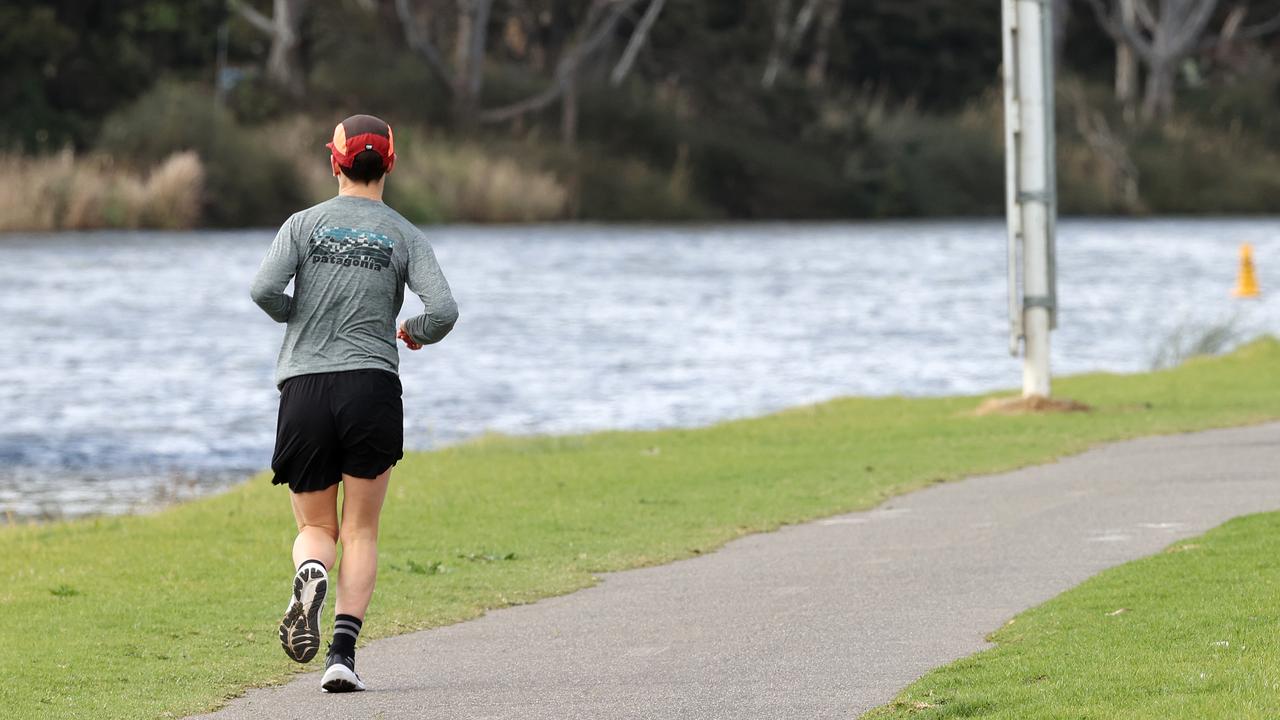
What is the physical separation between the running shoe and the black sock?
21mm

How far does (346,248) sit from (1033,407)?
1271cm

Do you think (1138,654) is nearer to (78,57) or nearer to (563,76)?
(78,57)

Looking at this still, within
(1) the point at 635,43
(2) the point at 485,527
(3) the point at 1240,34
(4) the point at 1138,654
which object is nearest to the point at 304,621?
(4) the point at 1138,654

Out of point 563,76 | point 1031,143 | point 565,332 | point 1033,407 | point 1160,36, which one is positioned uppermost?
point 1031,143

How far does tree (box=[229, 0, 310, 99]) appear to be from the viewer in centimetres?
5725

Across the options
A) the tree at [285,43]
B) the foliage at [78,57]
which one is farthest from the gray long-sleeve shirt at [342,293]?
the tree at [285,43]

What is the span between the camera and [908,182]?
2606 inches

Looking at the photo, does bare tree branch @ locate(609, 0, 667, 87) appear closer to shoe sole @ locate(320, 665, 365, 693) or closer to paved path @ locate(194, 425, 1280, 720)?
paved path @ locate(194, 425, 1280, 720)

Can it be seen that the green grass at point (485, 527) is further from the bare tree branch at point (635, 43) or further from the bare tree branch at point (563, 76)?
the bare tree branch at point (635, 43)

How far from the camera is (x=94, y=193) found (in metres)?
47.8

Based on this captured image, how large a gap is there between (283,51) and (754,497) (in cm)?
4455

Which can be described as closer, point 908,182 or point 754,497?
point 754,497

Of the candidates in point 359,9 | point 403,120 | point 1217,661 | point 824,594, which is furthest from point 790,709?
point 359,9

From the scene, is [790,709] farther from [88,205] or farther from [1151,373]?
[88,205]
